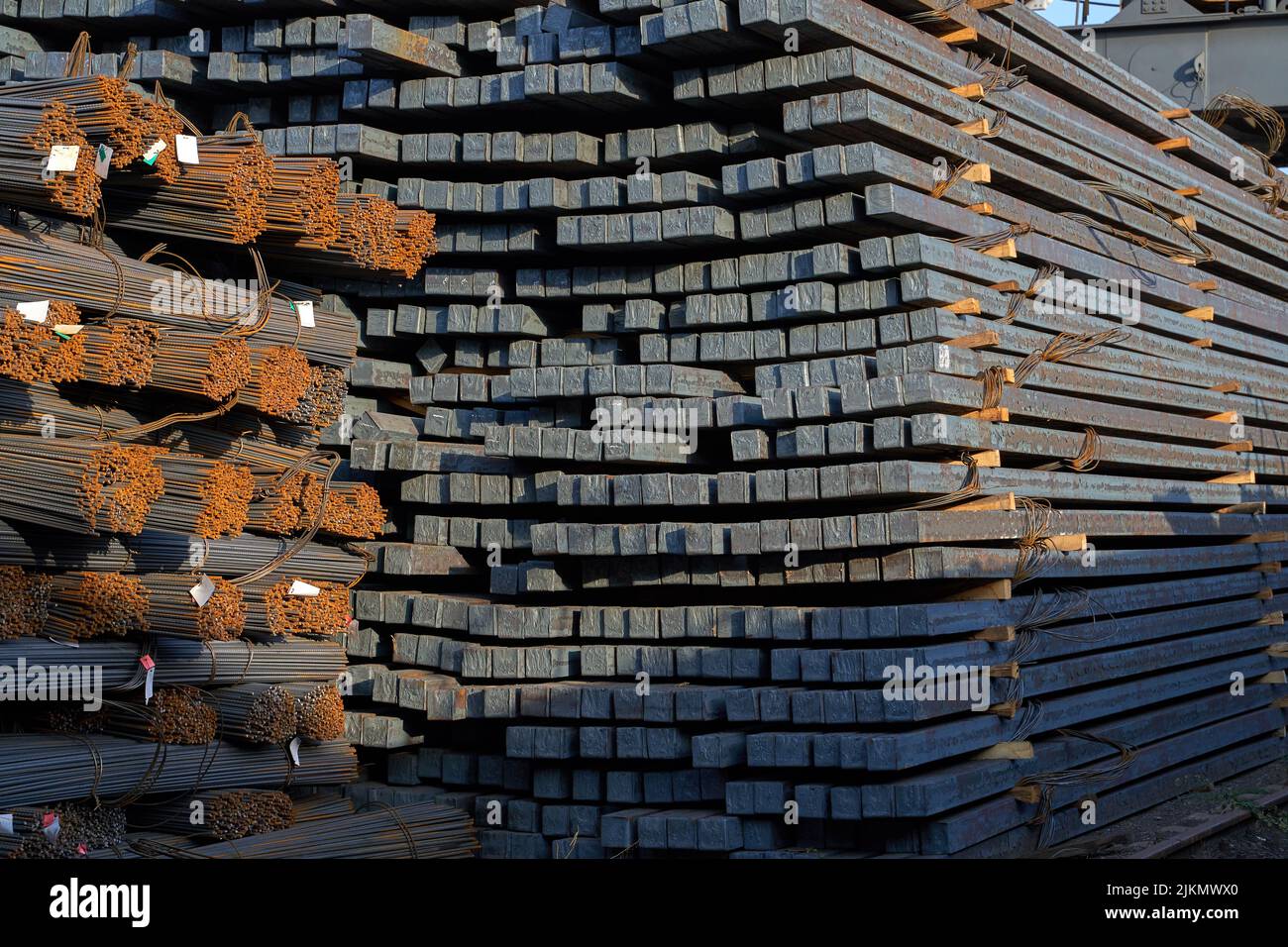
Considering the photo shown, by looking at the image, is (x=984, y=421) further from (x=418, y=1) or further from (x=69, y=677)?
(x=69, y=677)

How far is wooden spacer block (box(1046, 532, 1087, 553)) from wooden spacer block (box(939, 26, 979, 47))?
286cm

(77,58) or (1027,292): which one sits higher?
(77,58)

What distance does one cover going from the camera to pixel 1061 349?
26.1 ft

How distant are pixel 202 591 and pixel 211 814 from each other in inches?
42.7

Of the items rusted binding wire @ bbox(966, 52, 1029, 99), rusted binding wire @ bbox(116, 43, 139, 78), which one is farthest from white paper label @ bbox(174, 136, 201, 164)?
rusted binding wire @ bbox(966, 52, 1029, 99)

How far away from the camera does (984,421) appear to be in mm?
7133

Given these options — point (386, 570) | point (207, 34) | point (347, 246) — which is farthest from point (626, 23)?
point (386, 570)

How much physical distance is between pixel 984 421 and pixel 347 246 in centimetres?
338

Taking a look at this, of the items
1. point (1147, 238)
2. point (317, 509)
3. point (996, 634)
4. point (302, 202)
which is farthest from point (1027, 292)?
point (317, 509)

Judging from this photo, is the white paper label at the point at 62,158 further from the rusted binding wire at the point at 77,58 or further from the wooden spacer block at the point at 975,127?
the wooden spacer block at the point at 975,127

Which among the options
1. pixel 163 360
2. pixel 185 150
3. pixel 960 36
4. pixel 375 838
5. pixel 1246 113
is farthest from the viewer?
pixel 1246 113

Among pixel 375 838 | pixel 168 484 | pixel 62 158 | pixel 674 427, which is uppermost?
pixel 62 158

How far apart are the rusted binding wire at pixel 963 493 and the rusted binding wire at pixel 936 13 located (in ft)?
8.64

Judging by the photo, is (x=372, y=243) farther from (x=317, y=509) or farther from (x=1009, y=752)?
(x=1009, y=752)
